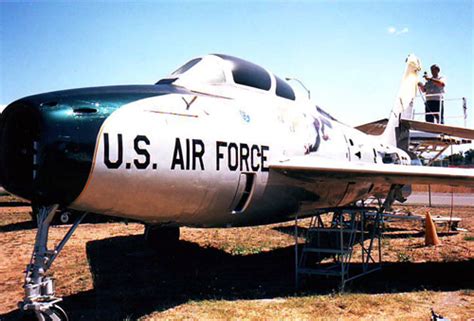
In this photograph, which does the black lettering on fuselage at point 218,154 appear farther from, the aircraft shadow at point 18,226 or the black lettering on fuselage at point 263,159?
the aircraft shadow at point 18,226

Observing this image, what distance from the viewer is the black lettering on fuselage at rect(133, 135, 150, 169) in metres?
4.83

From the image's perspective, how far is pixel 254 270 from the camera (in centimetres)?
835

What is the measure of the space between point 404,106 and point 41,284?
12706mm

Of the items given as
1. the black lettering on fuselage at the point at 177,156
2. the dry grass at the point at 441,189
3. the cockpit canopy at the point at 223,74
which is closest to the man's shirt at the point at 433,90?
the cockpit canopy at the point at 223,74

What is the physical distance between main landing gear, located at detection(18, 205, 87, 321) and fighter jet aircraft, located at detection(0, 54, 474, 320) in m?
0.01

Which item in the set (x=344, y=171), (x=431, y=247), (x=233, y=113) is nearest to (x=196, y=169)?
(x=233, y=113)

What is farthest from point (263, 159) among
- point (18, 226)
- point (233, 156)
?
point (18, 226)

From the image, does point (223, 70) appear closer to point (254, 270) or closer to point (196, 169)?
point (196, 169)

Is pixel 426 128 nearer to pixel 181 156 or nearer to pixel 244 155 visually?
pixel 244 155

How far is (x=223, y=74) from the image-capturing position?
6.75m

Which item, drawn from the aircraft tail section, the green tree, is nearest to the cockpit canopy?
the aircraft tail section

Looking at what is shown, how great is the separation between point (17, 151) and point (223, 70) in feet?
10.9

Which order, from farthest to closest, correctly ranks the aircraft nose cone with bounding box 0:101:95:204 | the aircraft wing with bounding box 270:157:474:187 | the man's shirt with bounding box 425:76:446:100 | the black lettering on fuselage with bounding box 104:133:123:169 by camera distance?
the man's shirt with bounding box 425:76:446:100
the aircraft wing with bounding box 270:157:474:187
the black lettering on fuselage with bounding box 104:133:123:169
the aircraft nose cone with bounding box 0:101:95:204

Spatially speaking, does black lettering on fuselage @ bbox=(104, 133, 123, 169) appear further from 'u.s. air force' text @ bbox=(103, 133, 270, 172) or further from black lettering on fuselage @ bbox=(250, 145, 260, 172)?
black lettering on fuselage @ bbox=(250, 145, 260, 172)
